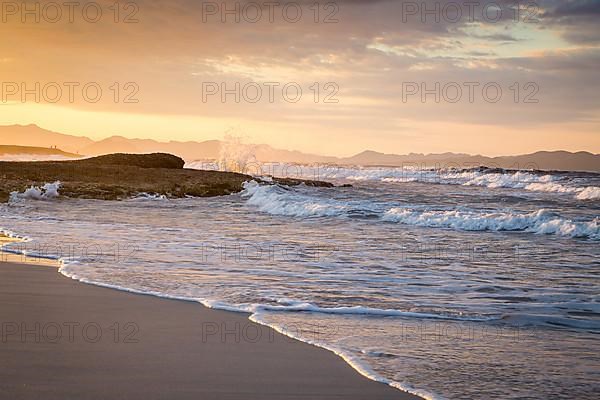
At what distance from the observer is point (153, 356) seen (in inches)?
185

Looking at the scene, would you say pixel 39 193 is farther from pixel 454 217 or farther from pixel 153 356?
pixel 153 356

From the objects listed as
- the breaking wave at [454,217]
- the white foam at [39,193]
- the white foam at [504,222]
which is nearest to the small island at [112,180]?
the white foam at [39,193]

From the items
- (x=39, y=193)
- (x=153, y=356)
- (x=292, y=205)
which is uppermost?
(x=39, y=193)

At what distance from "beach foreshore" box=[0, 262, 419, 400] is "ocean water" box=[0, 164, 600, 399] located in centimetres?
31

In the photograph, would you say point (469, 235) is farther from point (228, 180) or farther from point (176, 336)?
point (228, 180)

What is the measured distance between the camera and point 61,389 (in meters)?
3.92

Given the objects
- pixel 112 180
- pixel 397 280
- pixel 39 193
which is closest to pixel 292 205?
pixel 39 193

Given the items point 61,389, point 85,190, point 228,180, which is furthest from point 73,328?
point 228,180

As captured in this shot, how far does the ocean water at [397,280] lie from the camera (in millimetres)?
4801

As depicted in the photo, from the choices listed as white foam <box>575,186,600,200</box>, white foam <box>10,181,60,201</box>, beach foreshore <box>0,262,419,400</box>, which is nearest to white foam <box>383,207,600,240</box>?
beach foreshore <box>0,262,419,400</box>

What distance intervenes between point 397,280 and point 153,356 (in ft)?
15.3

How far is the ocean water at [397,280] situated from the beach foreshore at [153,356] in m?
0.31

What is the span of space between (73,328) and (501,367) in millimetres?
3399

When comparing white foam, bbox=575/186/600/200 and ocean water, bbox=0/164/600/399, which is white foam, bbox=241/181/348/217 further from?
white foam, bbox=575/186/600/200
